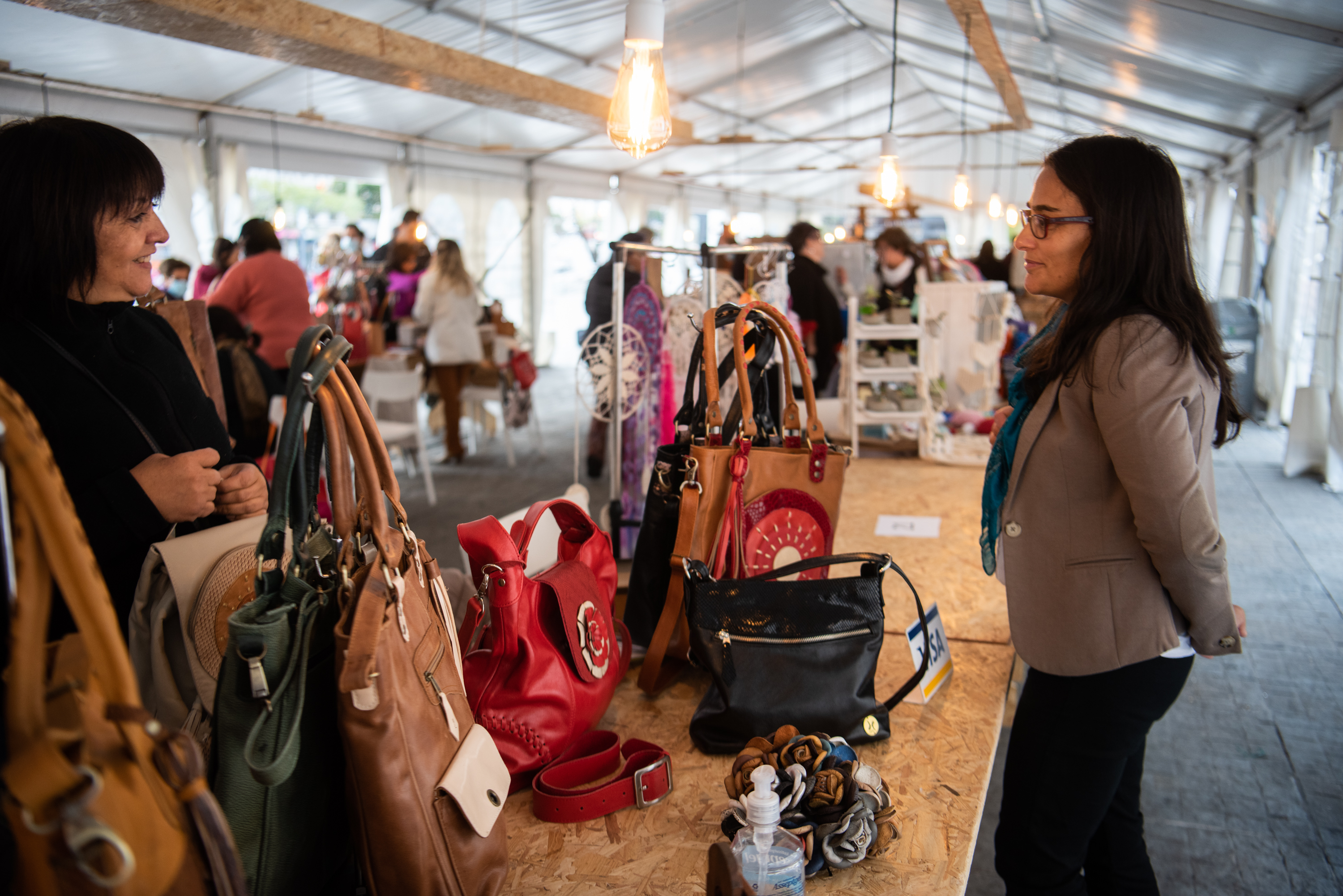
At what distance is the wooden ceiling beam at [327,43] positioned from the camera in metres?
3.24

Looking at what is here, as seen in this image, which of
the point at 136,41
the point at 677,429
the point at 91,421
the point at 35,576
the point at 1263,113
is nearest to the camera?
the point at 35,576

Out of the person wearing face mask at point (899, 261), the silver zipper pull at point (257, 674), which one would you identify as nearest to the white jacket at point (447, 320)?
the person wearing face mask at point (899, 261)

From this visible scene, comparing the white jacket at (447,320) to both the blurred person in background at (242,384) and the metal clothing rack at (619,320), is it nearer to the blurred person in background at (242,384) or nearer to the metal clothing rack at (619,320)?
the blurred person in background at (242,384)

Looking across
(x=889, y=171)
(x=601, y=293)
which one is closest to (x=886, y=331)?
(x=889, y=171)

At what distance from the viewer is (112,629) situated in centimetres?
58

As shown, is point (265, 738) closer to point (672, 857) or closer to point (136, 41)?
point (672, 857)

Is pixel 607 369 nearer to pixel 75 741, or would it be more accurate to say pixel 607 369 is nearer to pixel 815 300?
pixel 75 741

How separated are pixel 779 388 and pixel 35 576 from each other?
5.68ft

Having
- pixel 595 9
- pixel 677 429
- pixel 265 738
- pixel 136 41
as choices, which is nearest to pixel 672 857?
pixel 265 738

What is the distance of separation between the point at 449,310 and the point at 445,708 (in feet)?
19.2

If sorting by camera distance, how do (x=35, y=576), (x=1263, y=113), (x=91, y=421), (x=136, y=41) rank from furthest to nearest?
(x=1263, y=113) → (x=136, y=41) → (x=91, y=421) → (x=35, y=576)

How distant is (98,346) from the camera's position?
3.81ft

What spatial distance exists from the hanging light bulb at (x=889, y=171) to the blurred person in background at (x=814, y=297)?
1.23 m

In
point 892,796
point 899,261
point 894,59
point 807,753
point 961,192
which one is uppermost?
point 894,59
